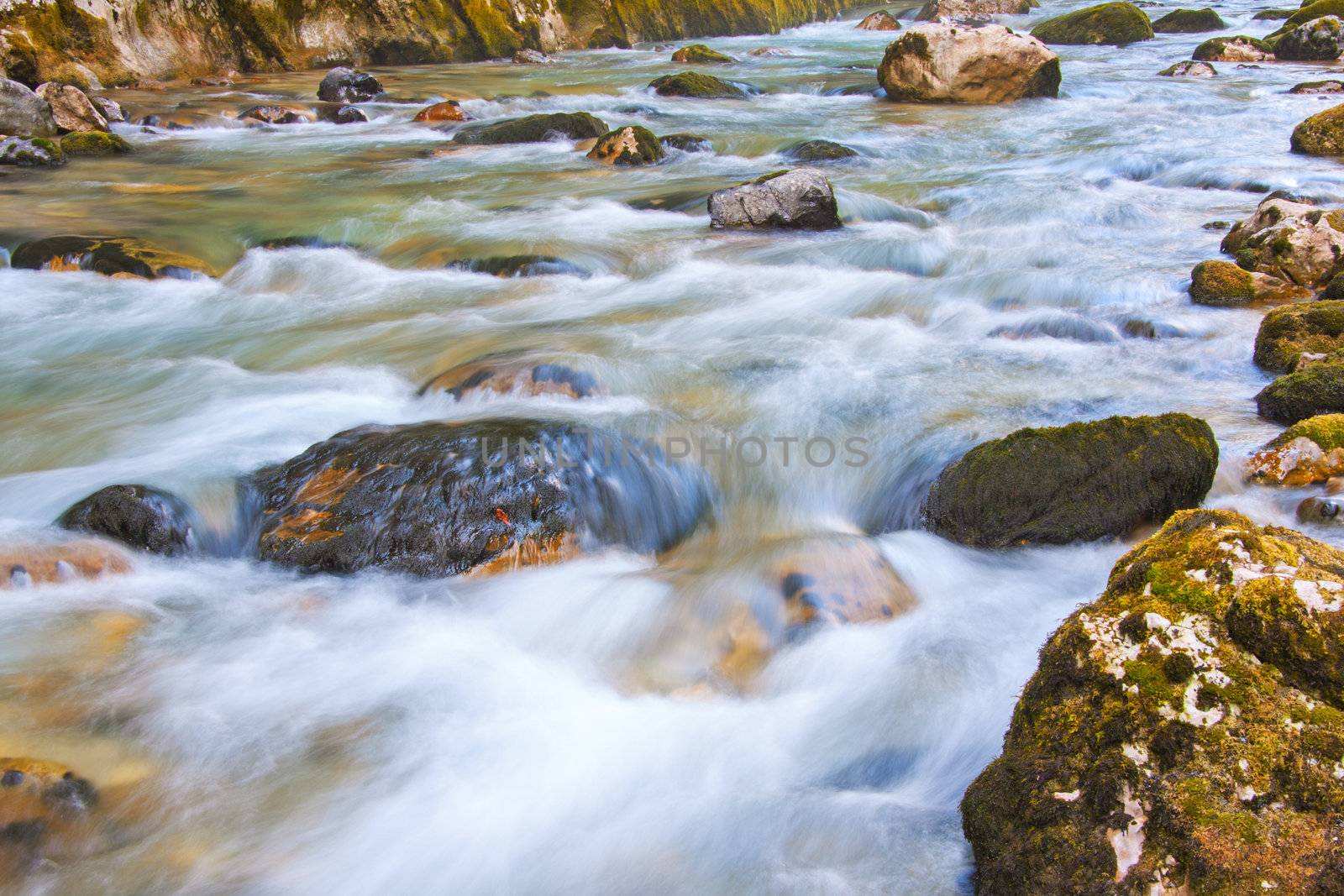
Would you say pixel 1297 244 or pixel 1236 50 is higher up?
pixel 1236 50

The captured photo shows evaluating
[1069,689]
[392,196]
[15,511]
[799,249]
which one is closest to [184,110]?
[392,196]

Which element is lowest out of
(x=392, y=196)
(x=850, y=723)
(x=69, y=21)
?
(x=850, y=723)

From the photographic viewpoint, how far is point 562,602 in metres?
3.96

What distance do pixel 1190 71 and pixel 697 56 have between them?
9.93 meters

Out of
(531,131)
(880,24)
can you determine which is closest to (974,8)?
(880,24)

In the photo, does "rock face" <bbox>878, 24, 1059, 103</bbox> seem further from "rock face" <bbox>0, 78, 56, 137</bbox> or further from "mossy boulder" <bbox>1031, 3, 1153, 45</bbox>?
"rock face" <bbox>0, 78, 56, 137</bbox>

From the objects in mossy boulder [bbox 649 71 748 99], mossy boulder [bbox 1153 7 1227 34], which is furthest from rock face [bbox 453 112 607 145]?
mossy boulder [bbox 1153 7 1227 34]

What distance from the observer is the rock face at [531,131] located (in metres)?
12.7

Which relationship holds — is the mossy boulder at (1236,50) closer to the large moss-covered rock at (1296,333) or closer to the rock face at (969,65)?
the rock face at (969,65)

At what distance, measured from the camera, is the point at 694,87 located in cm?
1652

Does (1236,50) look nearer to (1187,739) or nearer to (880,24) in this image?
(880,24)

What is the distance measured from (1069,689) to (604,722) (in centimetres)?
166

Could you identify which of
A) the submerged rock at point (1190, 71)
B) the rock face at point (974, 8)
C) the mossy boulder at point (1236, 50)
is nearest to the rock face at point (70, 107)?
the submerged rock at point (1190, 71)

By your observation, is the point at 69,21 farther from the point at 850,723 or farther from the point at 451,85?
the point at 850,723
